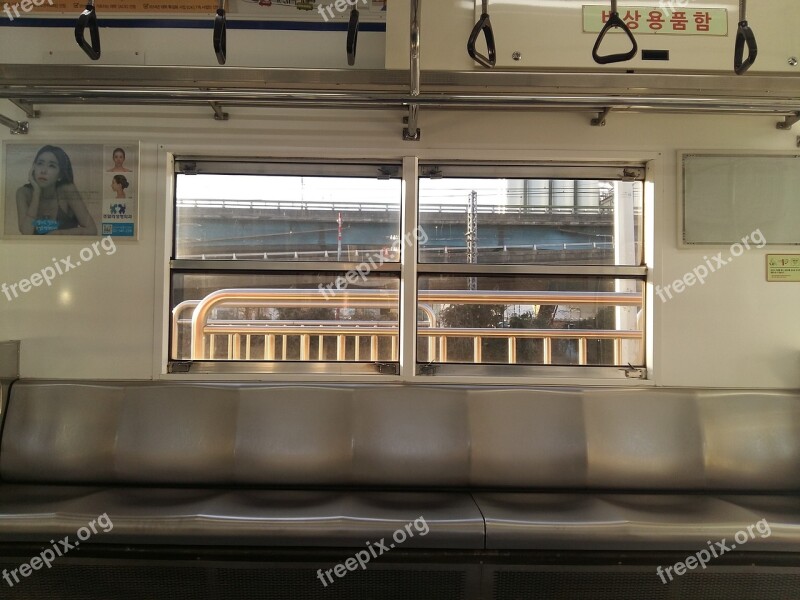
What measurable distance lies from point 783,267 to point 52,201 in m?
4.00

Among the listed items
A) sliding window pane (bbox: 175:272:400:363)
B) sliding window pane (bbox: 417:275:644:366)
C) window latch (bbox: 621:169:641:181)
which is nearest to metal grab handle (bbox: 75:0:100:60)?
sliding window pane (bbox: 175:272:400:363)

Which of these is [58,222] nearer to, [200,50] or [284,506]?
[200,50]

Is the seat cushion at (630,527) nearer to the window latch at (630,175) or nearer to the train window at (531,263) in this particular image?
the train window at (531,263)

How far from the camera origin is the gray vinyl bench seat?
2.29 meters

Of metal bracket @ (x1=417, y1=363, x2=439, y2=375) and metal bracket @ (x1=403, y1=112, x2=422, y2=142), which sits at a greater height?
metal bracket @ (x1=403, y1=112, x2=422, y2=142)

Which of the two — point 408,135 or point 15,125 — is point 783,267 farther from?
point 15,125

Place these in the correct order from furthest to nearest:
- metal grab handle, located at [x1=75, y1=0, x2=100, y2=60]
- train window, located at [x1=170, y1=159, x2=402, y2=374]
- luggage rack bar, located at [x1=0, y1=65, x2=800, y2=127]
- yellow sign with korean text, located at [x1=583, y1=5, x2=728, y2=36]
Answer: train window, located at [x1=170, y1=159, x2=402, y2=374] < yellow sign with korean text, located at [x1=583, y1=5, x2=728, y2=36] < luggage rack bar, located at [x1=0, y1=65, x2=800, y2=127] < metal grab handle, located at [x1=75, y1=0, x2=100, y2=60]

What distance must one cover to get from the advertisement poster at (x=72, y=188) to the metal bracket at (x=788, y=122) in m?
3.51

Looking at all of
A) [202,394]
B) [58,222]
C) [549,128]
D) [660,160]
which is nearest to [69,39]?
[58,222]

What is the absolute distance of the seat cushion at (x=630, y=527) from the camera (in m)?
1.92

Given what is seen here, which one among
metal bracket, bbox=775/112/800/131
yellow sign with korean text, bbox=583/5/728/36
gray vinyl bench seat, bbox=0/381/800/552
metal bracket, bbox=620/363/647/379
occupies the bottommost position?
gray vinyl bench seat, bbox=0/381/800/552

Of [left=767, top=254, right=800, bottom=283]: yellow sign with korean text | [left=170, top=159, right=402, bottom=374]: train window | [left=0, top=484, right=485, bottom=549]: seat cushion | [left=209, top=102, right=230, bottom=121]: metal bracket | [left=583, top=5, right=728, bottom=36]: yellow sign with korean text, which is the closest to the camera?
[left=0, top=484, right=485, bottom=549]: seat cushion

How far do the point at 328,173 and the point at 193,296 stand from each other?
1.04 metres

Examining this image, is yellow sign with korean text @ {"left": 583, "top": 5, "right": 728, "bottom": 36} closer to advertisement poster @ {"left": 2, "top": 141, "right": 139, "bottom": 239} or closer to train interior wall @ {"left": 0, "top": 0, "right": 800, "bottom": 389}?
train interior wall @ {"left": 0, "top": 0, "right": 800, "bottom": 389}
